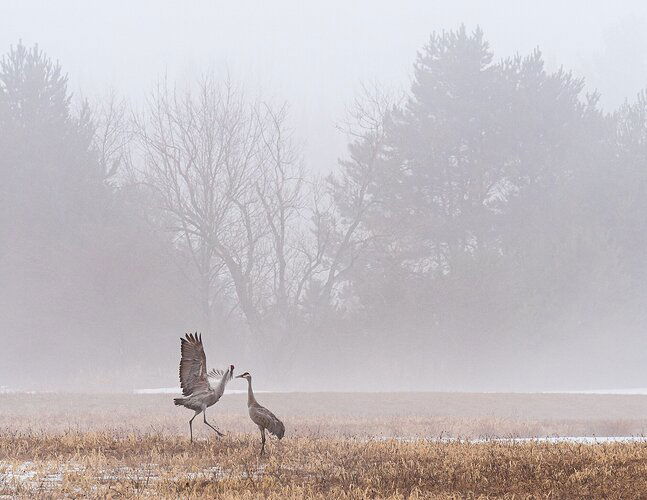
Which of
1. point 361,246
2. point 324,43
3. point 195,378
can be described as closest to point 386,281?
point 361,246

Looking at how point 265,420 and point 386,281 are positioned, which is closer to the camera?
point 265,420

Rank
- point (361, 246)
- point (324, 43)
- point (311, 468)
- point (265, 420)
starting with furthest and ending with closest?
point (324, 43) → point (361, 246) → point (265, 420) → point (311, 468)

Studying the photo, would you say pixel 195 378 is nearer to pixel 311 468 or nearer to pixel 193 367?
pixel 193 367

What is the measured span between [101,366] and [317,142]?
149 ft

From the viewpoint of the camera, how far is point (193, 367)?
14.0 m

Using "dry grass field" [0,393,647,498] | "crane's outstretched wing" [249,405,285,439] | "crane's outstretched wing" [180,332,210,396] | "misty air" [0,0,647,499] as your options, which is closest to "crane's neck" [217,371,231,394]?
"crane's outstretched wing" [180,332,210,396]

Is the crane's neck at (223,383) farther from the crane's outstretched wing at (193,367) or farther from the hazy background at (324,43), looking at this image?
the hazy background at (324,43)

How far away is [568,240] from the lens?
46406mm

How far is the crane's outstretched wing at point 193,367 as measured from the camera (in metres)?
13.9

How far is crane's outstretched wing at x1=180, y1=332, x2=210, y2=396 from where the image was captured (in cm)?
1385

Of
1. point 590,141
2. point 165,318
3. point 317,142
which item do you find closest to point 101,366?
point 165,318

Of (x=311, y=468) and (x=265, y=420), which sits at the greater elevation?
(x=265, y=420)

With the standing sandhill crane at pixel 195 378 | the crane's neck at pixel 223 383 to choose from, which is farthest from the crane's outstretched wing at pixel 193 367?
the crane's neck at pixel 223 383

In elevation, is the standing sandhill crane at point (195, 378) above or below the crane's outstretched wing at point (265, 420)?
above
